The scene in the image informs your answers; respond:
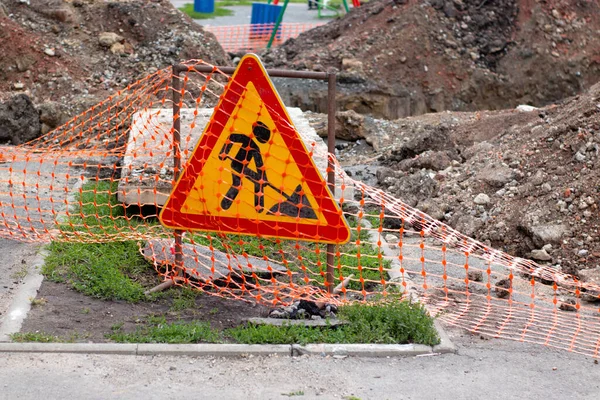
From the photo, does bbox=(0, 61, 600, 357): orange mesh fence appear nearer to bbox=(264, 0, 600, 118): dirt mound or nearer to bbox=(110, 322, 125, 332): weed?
bbox=(110, 322, 125, 332): weed

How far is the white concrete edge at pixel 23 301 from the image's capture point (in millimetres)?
5676

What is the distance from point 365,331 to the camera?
19.0ft

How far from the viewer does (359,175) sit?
1146 centimetres

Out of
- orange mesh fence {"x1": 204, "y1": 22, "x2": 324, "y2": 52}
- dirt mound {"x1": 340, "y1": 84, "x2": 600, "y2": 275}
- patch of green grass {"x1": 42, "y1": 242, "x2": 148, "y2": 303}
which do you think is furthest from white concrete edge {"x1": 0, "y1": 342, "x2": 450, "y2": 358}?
orange mesh fence {"x1": 204, "y1": 22, "x2": 324, "y2": 52}

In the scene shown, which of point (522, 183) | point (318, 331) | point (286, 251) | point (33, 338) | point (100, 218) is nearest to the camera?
point (33, 338)

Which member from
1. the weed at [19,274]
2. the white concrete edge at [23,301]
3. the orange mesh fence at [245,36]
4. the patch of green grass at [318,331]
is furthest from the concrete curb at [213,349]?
the orange mesh fence at [245,36]

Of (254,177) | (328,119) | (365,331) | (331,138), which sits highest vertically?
(328,119)

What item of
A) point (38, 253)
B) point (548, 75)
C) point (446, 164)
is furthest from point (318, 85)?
point (38, 253)

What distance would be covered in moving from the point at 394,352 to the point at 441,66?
1404 centimetres

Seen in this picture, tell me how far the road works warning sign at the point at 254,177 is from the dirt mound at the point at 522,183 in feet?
9.38

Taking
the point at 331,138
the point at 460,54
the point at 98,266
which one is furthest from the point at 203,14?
the point at 331,138

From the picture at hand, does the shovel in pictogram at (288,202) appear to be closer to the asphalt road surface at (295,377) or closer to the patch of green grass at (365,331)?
the patch of green grass at (365,331)

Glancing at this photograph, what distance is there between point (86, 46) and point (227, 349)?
1114 cm

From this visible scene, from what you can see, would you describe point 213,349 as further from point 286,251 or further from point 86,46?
point 86,46
